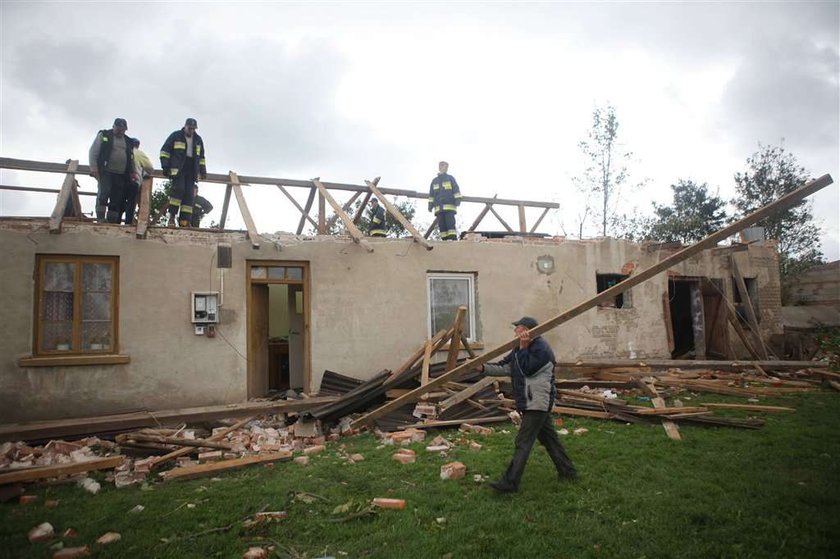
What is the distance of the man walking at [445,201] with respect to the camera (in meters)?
10.3

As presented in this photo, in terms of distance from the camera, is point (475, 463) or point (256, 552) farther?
point (475, 463)

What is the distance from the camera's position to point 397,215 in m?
9.24

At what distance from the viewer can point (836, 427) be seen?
6.44 metres

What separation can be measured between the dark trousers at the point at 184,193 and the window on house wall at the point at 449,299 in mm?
4707

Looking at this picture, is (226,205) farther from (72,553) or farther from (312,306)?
(72,553)

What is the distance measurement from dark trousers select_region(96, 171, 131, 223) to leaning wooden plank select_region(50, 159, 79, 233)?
1.37 ft

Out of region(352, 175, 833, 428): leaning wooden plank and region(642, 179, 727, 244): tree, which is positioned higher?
region(642, 179, 727, 244): tree

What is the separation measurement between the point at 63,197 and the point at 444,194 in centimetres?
684

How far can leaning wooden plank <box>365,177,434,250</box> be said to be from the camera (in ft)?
29.6

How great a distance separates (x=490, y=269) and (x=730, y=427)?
5.11 meters

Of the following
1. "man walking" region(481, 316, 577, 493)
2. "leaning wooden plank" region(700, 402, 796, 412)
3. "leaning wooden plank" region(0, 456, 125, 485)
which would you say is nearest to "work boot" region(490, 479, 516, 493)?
"man walking" region(481, 316, 577, 493)

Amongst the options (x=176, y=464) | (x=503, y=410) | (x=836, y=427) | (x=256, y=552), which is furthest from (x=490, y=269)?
(x=256, y=552)

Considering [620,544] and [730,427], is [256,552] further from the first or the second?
[730,427]

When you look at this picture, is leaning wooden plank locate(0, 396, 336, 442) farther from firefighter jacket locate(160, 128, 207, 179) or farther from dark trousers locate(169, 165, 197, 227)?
firefighter jacket locate(160, 128, 207, 179)
